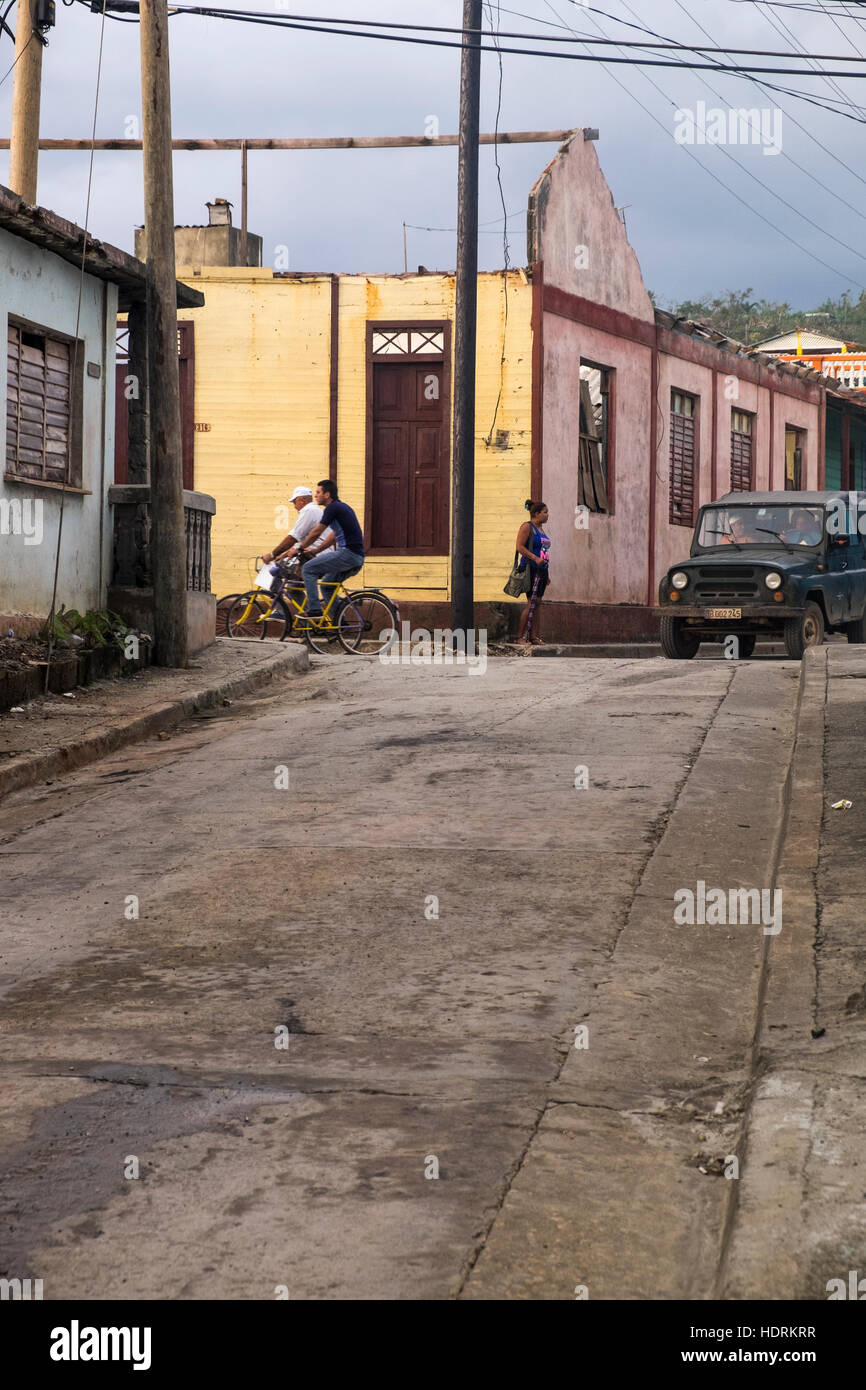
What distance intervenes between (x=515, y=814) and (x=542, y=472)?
14.1 m

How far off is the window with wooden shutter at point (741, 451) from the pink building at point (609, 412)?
53mm

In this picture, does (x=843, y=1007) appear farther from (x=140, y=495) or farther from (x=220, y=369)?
(x=220, y=369)

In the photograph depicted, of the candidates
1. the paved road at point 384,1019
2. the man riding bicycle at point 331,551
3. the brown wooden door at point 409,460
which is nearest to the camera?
the paved road at point 384,1019

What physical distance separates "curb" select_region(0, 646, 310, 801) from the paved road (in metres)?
0.35

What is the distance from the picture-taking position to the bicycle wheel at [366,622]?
16469 mm

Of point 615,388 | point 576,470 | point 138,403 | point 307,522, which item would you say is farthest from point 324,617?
point 615,388

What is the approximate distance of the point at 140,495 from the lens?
45.3 ft

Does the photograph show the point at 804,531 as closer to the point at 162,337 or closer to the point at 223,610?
the point at 223,610

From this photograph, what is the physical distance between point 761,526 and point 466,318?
4.34 metres

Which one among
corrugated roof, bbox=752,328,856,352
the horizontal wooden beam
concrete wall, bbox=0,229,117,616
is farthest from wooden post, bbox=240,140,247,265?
corrugated roof, bbox=752,328,856,352

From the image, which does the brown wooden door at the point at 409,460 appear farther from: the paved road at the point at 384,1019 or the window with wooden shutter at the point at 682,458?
the paved road at the point at 384,1019

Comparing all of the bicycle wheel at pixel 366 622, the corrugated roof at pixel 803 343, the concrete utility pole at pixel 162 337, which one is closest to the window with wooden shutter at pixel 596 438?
the bicycle wheel at pixel 366 622
